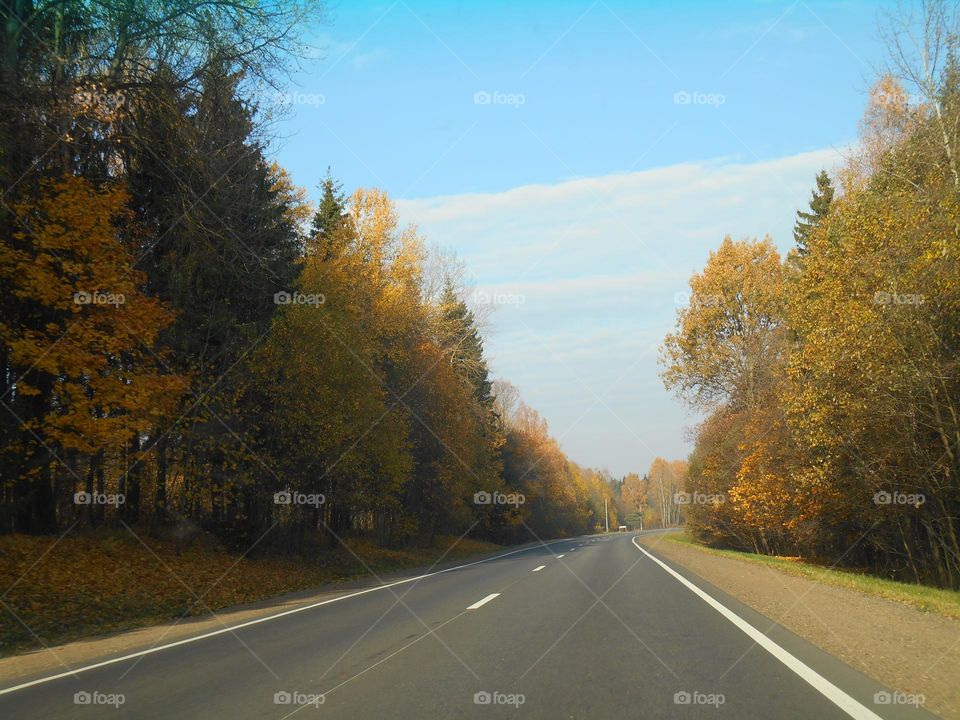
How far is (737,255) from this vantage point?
3775 centimetres

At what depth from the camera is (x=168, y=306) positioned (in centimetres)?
1855

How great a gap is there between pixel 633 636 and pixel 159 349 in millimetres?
14433

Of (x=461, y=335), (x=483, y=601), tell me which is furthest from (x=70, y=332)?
(x=461, y=335)

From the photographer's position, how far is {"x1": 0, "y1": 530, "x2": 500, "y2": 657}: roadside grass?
12.0m

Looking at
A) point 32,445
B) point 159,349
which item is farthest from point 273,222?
point 32,445

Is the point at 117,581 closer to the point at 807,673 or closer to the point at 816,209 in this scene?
the point at 807,673

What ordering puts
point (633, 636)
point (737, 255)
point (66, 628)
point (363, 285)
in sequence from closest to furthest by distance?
point (633, 636) < point (66, 628) < point (363, 285) < point (737, 255)

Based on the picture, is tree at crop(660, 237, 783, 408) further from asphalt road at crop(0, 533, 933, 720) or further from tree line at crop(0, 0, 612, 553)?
asphalt road at crop(0, 533, 933, 720)

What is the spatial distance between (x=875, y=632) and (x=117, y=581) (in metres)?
13.8

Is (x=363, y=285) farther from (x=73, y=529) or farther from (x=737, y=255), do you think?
(x=737, y=255)

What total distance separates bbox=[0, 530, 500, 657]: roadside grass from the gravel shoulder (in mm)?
10589

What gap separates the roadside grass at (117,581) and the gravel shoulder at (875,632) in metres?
10.6

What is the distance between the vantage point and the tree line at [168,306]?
14.9 meters

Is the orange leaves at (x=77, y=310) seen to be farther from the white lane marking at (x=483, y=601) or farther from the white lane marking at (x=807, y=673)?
the white lane marking at (x=807, y=673)
